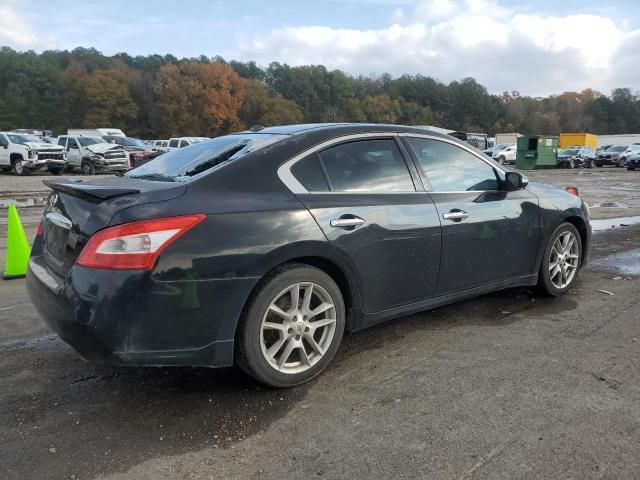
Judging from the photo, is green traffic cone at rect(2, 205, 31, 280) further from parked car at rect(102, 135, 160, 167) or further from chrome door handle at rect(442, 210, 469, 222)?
parked car at rect(102, 135, 160, 167)

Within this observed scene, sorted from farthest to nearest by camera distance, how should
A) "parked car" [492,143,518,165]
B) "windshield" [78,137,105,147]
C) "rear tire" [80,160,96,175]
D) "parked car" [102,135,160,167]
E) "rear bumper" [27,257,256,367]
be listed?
1. "parked car" [492,143,518,165]
2. "parked car" [102,135,160,167]
3. "windshield" [78,137,105,147]
4. "rear tire" [80,160,96,175]
5. "rear bumper" [27,257,256,367]

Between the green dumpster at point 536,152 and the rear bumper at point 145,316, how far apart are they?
4097 cm

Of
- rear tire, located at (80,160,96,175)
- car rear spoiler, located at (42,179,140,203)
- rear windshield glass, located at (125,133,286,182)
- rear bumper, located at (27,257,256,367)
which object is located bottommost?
rear tire, located at (80,160,96,175)

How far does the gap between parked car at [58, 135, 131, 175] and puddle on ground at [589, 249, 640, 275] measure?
22.3 meters

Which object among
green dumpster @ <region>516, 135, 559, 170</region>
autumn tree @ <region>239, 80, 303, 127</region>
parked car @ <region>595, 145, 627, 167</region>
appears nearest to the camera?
green dumpster @ <region>516, 135, 559, 170</region>

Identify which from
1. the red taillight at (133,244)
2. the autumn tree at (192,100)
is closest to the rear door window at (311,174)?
the red taillight at (133,244)

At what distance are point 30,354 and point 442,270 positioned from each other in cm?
295

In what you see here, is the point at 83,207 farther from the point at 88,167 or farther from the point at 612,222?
the point at 88,167

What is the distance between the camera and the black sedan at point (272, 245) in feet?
8.96

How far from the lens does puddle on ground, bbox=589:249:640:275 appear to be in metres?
6.14

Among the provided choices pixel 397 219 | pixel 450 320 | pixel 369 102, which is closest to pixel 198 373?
pixel 397 219

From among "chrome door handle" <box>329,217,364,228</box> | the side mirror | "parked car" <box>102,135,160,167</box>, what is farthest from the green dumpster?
"chrome door handle" <box>329,217,364,228</box>

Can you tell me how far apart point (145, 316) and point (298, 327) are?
907 millimetres

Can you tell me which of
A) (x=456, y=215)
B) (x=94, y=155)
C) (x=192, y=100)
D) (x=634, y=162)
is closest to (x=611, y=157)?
(x=634, y=162)
